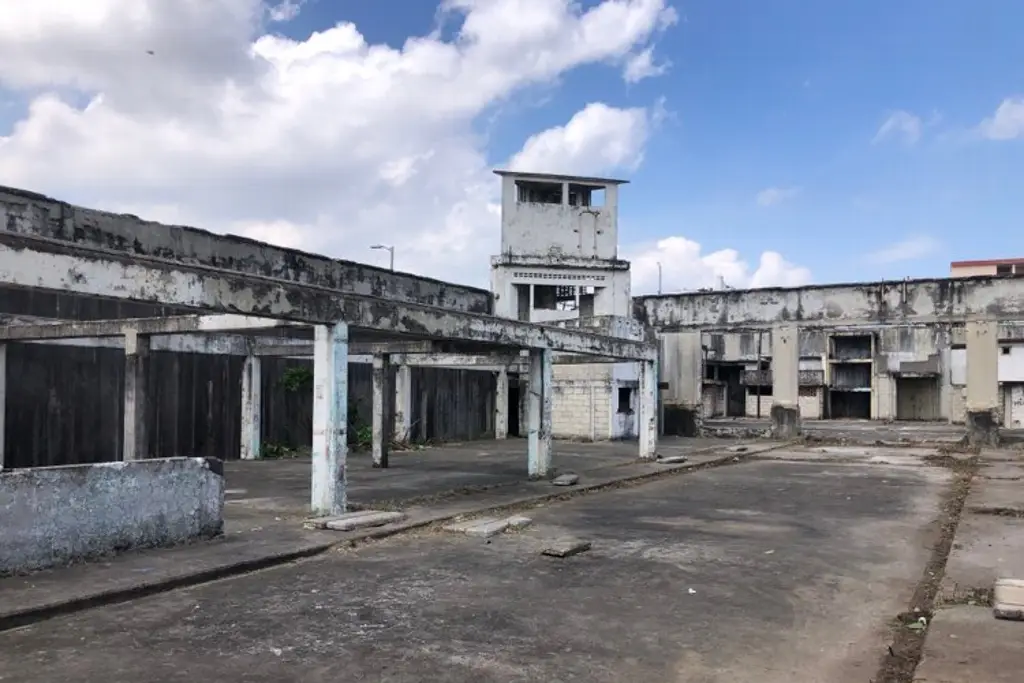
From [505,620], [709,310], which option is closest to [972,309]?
[709,310]

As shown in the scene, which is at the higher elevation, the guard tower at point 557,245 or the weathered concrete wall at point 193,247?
the guard tower at point 557,245

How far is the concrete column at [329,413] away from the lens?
31.2ft

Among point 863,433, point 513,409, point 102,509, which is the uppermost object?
point 102,509

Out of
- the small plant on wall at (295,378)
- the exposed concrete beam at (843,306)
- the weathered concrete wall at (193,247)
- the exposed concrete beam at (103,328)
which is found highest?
the weathered concrete wall at (193,247)

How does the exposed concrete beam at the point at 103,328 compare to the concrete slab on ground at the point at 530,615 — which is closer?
the concrete slab on ground at the point at 530,615

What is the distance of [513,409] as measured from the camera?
28.0 m

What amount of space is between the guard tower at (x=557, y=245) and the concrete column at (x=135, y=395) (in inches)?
775

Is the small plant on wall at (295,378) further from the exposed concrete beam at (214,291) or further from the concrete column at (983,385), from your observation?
the concrete column at (983,385)

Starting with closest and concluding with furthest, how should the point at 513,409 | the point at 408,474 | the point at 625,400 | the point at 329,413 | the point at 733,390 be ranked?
the point at 329,413
the point at 408,474
the point at 625,400
the point at 513,409
the point at 733,390

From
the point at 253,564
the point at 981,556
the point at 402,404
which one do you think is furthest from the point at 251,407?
the point at 981,556

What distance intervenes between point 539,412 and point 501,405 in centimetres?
1269

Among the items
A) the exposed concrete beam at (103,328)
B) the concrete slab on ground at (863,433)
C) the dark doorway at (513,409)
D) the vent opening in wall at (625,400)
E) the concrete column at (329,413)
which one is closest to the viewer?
the concrete column at (329,413)

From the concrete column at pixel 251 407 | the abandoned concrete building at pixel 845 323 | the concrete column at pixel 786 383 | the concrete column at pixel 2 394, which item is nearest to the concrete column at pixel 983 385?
the abandoned concrete building at pixel 845 323

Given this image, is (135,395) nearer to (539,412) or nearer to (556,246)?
(539,412)
